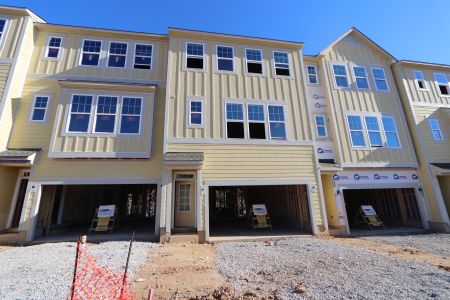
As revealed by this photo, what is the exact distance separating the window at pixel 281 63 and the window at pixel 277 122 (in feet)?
7.61

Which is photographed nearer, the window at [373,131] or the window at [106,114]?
the window at [106,114]

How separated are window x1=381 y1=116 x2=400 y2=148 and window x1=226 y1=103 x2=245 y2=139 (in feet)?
29.5

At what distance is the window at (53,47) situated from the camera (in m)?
12.1

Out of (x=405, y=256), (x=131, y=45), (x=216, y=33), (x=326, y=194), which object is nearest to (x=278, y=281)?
(x=405, y=256)

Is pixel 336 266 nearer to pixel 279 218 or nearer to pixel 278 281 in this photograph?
pixel 278 281

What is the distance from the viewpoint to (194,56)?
1278 centimetres

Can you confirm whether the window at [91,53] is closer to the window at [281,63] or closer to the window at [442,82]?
the window at [281,63]

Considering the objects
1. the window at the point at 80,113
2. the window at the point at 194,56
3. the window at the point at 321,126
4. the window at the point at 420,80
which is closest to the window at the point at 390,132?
the window at the point at 420,80

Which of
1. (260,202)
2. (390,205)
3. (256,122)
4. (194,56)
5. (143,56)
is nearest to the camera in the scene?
(256,122)

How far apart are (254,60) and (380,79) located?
8661 mm

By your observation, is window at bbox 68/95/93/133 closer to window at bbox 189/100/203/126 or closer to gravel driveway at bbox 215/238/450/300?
window at bbox 189/100/203/126

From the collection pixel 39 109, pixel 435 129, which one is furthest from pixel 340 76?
pixel 39 109

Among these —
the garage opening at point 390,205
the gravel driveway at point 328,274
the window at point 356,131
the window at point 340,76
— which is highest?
the window at point 340,76

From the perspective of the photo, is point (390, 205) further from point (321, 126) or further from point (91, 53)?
point (91, 53)
